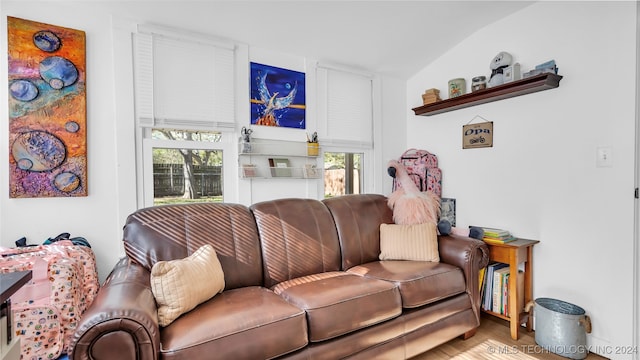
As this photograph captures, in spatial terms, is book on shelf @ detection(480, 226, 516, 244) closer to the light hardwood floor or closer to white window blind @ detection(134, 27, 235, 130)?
the light hardwood floor

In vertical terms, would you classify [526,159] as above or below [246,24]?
below

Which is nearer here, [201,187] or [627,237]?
[627,237]

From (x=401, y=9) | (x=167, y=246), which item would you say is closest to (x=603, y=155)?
(x=401, y=9)

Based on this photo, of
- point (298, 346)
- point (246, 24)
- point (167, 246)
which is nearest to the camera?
point (298, 346)

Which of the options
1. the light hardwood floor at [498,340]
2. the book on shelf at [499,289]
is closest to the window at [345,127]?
the book on shelf at [499,289]

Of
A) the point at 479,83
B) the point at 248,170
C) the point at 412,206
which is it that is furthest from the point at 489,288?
the point at 248,170

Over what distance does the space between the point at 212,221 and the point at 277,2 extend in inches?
64.2

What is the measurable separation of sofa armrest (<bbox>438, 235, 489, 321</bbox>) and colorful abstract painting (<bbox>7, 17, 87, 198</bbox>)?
2.61 m

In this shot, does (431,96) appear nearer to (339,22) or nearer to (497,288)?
(339,22)

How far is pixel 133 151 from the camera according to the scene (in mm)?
2271

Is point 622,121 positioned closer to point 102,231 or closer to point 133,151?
point 133,151

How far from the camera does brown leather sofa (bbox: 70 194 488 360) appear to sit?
1.31 m

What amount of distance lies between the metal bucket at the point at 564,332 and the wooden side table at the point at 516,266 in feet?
0.55

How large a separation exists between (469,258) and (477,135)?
1.26 meters
